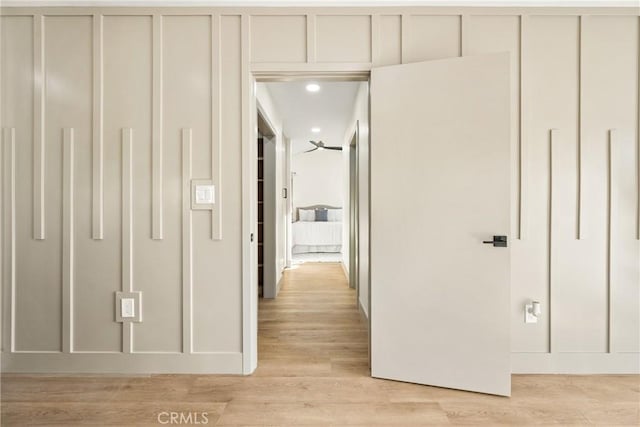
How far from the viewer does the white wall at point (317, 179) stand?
9.12m

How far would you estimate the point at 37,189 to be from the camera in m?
2.24

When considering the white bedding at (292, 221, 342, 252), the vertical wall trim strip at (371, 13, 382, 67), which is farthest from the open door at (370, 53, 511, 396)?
the white bedding at (292, 221, 342, 252)

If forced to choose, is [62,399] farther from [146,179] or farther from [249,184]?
[249,184]

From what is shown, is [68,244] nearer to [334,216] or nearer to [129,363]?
[129,363]

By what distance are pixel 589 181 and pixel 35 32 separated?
153 inches

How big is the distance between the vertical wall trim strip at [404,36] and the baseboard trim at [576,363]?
7.15ft

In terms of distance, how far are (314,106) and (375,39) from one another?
2120mm

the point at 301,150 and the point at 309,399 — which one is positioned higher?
the point at 301,150

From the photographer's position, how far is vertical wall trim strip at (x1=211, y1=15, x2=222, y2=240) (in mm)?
2217

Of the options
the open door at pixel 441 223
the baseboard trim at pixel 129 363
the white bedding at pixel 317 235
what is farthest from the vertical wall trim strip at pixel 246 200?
the white bedding at pixel 317 235

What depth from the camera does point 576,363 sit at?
222 centimetres

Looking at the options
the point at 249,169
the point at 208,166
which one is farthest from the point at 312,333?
the point at 208,166
